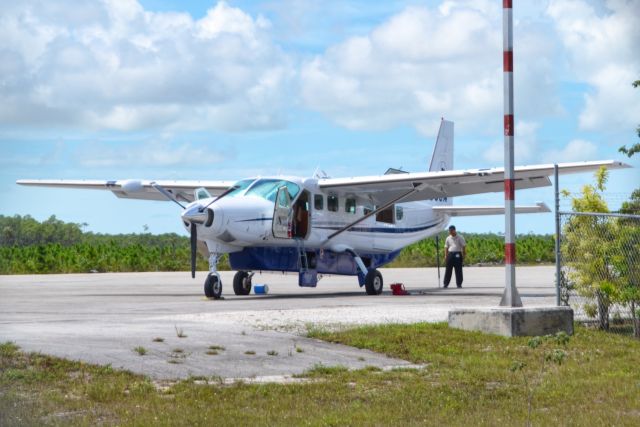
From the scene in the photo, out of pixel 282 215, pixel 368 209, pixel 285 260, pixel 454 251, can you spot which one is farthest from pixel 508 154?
pixel 454 251

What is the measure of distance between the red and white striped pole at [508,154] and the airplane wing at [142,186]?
595 inches

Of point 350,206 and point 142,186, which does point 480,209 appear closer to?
point 350,206

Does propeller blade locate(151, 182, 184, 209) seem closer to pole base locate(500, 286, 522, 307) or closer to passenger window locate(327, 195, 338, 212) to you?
passenger window locate(327, 195, 338, 212)

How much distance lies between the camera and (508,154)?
49.9ft

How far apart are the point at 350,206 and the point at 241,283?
4131 mm

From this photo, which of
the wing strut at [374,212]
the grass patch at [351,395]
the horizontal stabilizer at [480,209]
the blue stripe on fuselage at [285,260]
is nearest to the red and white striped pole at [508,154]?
the grass patch at [351,395]

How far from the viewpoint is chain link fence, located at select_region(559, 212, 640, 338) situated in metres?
15.7

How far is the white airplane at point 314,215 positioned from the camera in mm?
23938

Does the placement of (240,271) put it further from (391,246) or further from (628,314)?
(628,314)

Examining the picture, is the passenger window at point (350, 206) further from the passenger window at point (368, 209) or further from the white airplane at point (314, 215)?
the passenger window at point (368, 209)

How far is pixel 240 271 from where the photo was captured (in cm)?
2605

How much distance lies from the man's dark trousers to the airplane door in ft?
22.9

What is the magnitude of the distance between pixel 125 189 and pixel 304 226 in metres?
5.90

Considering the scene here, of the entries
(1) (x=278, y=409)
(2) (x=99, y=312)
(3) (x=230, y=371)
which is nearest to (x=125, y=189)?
(2) (x=99, y=312)
